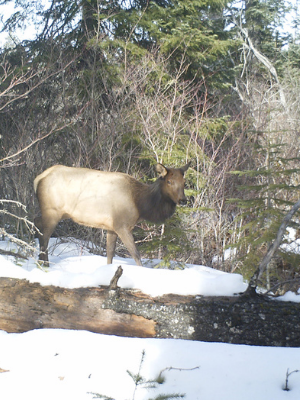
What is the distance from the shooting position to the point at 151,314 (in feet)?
12.2

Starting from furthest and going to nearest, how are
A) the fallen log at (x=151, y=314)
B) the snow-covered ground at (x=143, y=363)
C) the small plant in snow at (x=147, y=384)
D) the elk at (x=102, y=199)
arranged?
the elk at (x=102, y=199)
the fallen log at (x=151, y=314)
the snow-covered ground at (x=143, y=363)
the small plant in snow at (x=147, y=384)

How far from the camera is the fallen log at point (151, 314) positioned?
3.52 meters

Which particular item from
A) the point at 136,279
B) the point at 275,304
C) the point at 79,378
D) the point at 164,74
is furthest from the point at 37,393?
the point at 164,74

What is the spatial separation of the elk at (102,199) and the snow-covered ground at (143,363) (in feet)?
7.54

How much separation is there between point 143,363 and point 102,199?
344 cm

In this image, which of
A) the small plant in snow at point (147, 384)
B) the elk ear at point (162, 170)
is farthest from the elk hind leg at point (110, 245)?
the small plant in snow at point (147, 384)

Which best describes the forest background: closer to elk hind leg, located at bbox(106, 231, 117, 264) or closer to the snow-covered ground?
elk hind leg, located at bbox(106, 231, 117, 264)

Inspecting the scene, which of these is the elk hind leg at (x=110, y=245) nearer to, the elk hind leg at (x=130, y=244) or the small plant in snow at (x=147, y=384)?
the elk hind leg at (x=130, y=244)

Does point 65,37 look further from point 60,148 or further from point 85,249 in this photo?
point 85,249

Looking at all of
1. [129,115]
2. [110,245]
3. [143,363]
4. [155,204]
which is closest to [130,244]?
[110,245]

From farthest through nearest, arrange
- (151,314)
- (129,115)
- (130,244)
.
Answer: (129,115) → (130,244) → (151,314)

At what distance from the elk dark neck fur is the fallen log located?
103 inches

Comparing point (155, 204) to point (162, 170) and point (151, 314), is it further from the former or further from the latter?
point (151, 314)

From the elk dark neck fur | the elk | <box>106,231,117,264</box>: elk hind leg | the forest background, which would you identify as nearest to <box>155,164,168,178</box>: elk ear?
the elk
